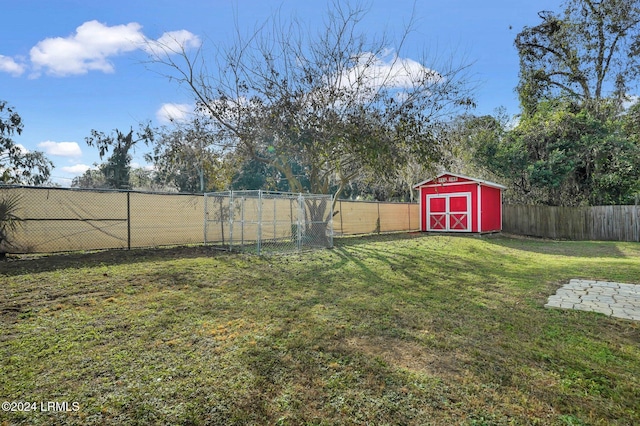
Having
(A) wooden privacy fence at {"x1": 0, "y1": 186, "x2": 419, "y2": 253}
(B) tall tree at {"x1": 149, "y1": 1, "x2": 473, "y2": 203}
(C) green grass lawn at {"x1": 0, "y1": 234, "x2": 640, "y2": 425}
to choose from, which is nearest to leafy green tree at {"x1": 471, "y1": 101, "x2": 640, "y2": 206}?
(B) tall tree at {"x1": 149, "y1": 1, "x2": 473, "y2": 203}

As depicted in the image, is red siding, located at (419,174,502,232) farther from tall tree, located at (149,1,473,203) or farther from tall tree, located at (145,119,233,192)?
tall tree, located at (145,119,233,192)

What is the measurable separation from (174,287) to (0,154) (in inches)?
820

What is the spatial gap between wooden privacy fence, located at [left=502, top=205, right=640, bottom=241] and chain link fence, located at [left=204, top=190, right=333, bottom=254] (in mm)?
11080

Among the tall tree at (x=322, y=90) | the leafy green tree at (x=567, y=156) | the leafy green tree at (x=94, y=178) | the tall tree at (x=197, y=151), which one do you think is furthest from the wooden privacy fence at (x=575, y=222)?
the leafy green tree at (x=94, y=178)

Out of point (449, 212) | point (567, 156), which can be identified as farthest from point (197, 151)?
point (567, 156)

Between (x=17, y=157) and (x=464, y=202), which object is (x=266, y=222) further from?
(x=17, y=157)

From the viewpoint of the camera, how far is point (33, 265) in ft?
19.0

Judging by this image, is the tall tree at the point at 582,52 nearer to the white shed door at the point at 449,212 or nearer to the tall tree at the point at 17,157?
the white shed door at the point at 449,212

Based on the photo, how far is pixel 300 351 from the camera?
114 inches

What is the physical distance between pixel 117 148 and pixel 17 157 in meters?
8.45

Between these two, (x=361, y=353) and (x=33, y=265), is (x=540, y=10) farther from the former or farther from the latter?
(x=33, y=265)

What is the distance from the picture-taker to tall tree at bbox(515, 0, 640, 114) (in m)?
16.4

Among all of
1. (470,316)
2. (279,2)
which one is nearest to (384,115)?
(279,2)

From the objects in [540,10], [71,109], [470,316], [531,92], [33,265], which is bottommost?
[470,316]
